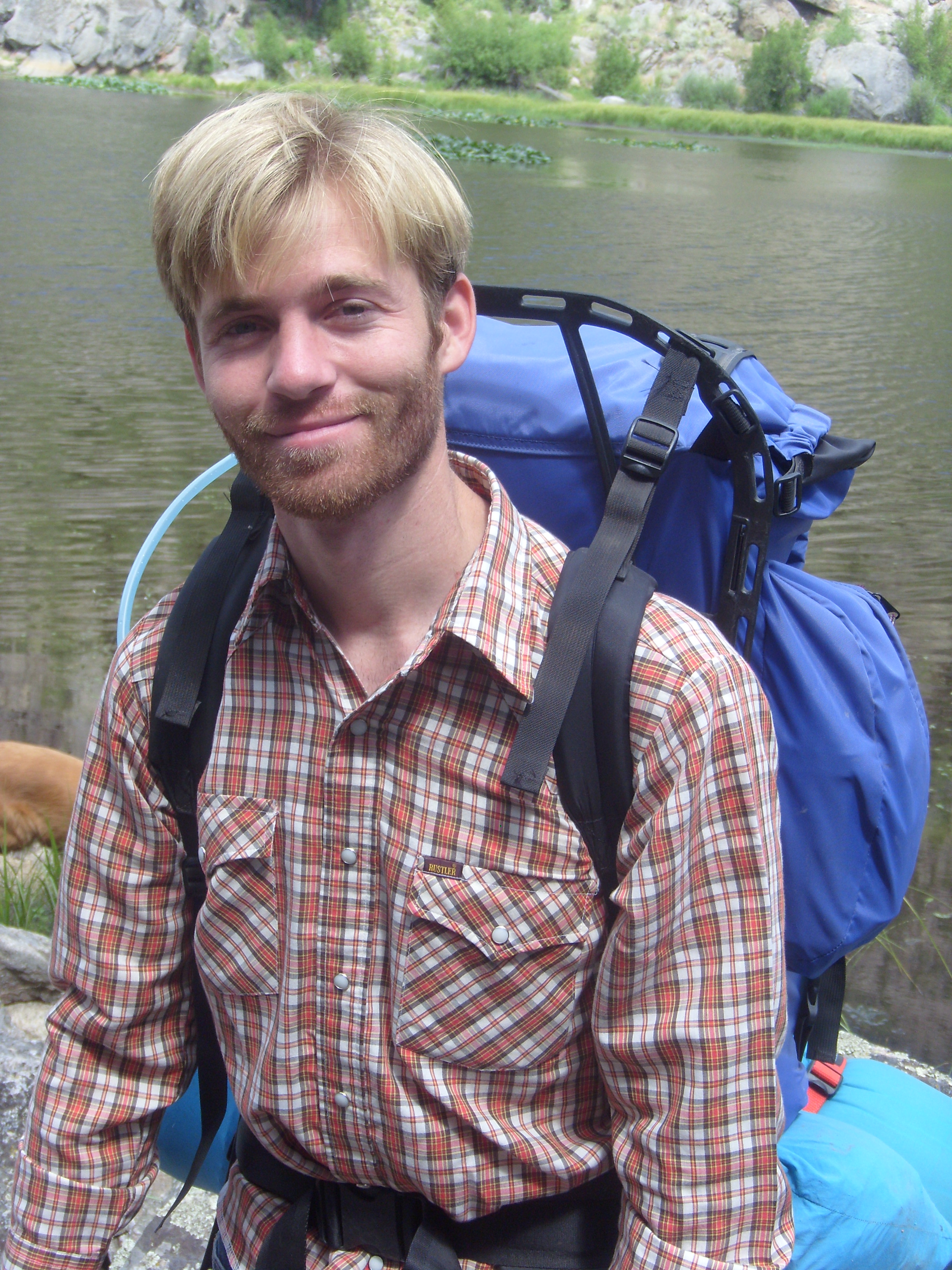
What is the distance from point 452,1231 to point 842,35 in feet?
269

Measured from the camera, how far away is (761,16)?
79875mm

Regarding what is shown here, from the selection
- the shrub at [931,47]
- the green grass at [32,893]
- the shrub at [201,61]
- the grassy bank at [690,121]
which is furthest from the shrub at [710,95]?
the green grass at [32,893]

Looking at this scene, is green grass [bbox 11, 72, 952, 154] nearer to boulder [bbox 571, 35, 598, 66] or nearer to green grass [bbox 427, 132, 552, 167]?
green grass [bbox 427, 132, 552, 167]

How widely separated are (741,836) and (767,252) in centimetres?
1440

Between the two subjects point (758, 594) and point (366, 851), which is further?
point (758, 594)

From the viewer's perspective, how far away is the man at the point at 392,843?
105 cm

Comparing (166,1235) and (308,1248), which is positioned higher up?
(308,1248)

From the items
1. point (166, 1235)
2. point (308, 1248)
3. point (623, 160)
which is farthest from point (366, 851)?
point (623, 160)

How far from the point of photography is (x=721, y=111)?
5669 centimetres

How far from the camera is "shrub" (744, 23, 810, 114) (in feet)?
208

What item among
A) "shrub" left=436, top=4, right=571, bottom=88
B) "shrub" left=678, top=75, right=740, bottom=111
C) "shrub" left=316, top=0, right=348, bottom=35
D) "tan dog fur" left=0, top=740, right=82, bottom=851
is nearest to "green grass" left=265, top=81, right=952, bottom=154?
"shrub" left=678, top=75, right=740, bottom=111

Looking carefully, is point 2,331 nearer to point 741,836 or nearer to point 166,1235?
point 166,1235

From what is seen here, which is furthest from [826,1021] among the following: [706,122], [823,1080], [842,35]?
[842,35]

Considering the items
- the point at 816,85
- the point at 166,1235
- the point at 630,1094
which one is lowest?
the point at 166,1235
